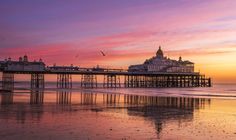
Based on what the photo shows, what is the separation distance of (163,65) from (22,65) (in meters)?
64.5

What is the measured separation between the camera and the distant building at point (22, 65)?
8075 cm

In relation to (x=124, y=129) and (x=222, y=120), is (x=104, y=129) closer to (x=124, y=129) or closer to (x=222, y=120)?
(x=124, y=129)

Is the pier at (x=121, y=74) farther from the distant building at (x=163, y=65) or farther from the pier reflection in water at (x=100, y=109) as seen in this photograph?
the pier reflection in water at (x=100, y=109)

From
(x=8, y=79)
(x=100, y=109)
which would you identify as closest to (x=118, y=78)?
(x=8, y=79)

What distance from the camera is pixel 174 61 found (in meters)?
138

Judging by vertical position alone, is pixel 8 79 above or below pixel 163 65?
below

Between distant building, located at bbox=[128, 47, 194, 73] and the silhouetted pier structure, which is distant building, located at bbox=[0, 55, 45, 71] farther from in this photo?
distant building, located at bbox=[128, 47, 194, 73]

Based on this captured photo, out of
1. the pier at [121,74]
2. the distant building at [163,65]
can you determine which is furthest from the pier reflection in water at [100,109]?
the distant building at [163,65]

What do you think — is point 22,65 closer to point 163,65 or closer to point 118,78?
point 118,78

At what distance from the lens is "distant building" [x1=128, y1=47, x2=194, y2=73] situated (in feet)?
420

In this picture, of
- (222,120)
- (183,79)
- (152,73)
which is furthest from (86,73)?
(222,120)

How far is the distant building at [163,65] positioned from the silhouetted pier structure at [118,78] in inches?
212

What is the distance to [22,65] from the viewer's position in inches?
3246

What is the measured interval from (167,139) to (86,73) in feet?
268
